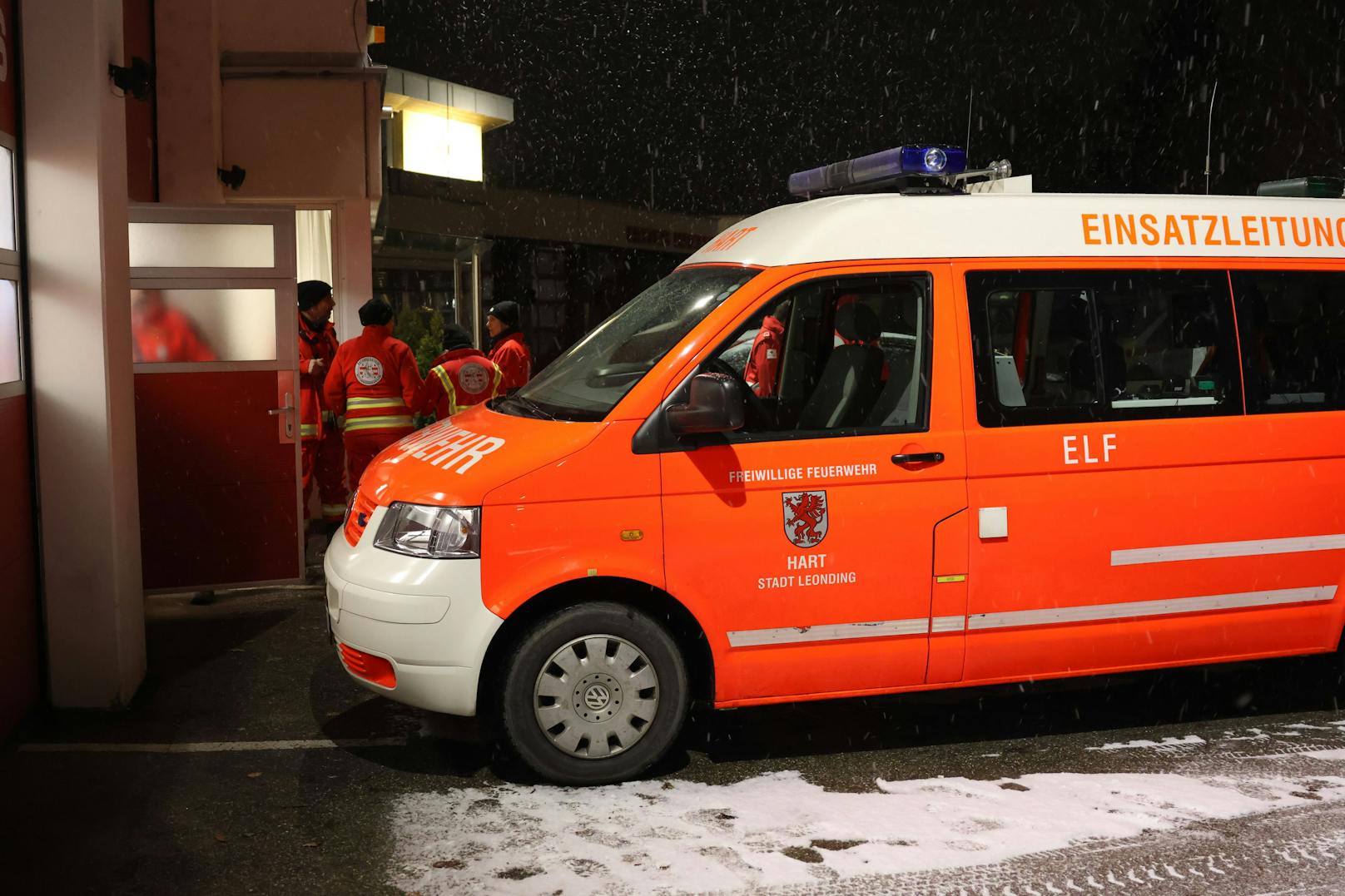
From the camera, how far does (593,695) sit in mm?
4898

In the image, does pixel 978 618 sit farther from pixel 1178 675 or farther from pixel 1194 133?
pixel 1194 133

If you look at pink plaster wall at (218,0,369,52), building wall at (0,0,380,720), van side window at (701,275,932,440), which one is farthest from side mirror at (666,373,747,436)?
pink plaster wall at (218,0,369,52)

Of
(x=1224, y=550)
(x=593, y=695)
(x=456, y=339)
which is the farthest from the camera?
(x=456, y=339)

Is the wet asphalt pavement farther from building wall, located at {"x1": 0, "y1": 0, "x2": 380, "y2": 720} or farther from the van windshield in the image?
the van windshield

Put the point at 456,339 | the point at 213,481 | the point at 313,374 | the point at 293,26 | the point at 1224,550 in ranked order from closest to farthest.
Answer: the point at 1224,550
the point at 213,481
the point at 313,374
the point at 456,339
the point at 293,26

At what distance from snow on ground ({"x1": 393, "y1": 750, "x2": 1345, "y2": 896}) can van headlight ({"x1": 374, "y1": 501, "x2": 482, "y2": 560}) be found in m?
0.91

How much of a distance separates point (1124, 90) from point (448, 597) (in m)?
36.9

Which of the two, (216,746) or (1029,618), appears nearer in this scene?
(1029,618)

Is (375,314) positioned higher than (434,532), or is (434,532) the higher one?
(375,314)

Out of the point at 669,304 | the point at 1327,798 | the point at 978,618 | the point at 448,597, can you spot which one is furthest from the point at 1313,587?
the point at 448,597

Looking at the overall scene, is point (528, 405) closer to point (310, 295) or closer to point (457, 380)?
point (457, 380)

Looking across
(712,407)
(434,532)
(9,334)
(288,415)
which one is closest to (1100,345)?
(712,407)

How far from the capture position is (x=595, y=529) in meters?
4.82

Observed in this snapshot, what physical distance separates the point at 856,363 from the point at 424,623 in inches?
75.2
